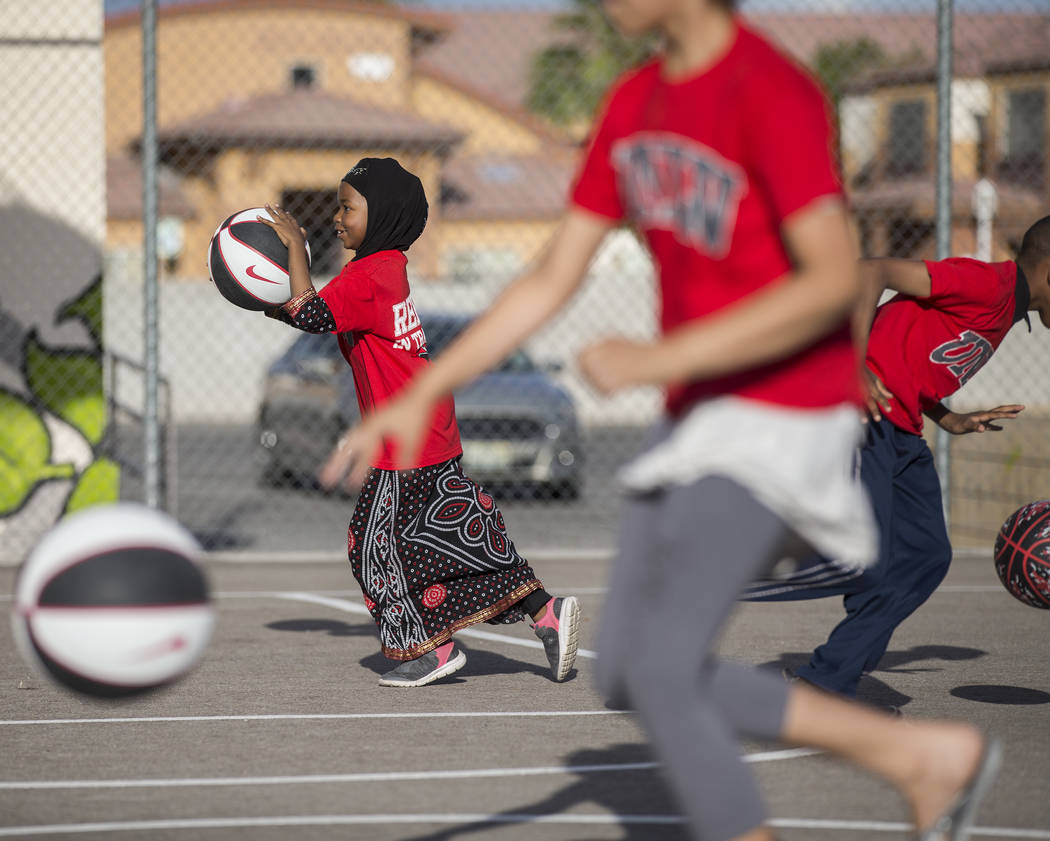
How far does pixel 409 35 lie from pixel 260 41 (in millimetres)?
4089

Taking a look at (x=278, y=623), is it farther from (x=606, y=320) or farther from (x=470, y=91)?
(x=470, y=91)

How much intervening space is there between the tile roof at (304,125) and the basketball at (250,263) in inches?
893

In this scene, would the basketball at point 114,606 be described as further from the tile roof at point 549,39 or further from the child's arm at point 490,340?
the tile roof at point 549,39

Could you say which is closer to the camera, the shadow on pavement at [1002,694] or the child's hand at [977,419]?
the child's hand at [977,419]

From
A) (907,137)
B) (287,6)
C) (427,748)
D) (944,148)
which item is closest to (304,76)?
(287,6)

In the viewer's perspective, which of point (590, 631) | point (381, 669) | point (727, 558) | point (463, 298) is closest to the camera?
point (727, 558)

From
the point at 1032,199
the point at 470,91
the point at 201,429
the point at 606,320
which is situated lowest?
the point at 201,429

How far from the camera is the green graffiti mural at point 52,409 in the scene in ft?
31.8

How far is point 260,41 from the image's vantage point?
42.4 m

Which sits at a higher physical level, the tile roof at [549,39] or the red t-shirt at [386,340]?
the tile roof at [549,39]

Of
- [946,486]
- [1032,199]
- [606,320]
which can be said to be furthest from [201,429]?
[1032,199]

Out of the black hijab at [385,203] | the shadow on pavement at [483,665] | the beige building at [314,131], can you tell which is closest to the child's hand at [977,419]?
the shadow on pavement at [483,665]

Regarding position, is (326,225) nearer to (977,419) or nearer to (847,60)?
(847,60)

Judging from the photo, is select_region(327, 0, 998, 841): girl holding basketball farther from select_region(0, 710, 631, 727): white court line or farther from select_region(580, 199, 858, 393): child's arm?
select_region(0, 710, 631, 727): white court line
